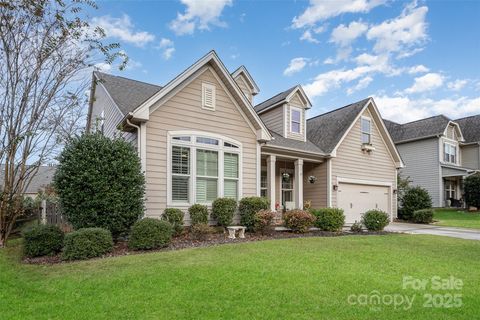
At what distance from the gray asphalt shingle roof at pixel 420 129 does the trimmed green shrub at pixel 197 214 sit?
22.7 meters

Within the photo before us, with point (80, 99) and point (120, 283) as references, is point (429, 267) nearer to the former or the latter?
point (120, 283)

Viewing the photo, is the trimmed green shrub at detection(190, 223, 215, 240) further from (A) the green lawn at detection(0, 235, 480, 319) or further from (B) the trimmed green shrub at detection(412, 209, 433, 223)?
(B) the trimmed green shrub at detection(412, 209, 433, 223)

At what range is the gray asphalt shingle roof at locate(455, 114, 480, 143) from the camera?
30.5 metres

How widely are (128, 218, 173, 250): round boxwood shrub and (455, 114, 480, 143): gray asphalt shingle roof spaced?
3126 cm

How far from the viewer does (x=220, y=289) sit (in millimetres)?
5215

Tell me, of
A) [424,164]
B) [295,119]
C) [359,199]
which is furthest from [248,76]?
[424,164]

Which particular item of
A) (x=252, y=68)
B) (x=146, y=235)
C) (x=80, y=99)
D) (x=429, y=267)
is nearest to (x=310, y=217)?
(x=429, y=267)

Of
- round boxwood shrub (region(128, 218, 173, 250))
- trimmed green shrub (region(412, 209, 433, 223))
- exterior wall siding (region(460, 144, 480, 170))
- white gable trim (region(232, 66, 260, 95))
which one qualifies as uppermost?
white gable trim (region(232, 66, 260, 95))

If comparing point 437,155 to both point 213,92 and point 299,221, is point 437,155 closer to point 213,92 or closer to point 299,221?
point 299,221

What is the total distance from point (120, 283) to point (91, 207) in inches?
146

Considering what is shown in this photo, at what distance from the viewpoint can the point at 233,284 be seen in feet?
17.9

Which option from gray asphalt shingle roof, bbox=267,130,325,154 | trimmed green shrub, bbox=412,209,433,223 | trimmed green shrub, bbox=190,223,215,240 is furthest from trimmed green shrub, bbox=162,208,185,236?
trimmed green shrub, bbox=412,209,433,223

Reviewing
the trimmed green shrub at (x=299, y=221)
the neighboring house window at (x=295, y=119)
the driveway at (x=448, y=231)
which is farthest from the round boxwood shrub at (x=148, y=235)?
Answer: the driveway at (x=448, y=231)

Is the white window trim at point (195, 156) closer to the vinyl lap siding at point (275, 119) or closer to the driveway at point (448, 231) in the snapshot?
the vinyl lap siding at point (275, 119)
